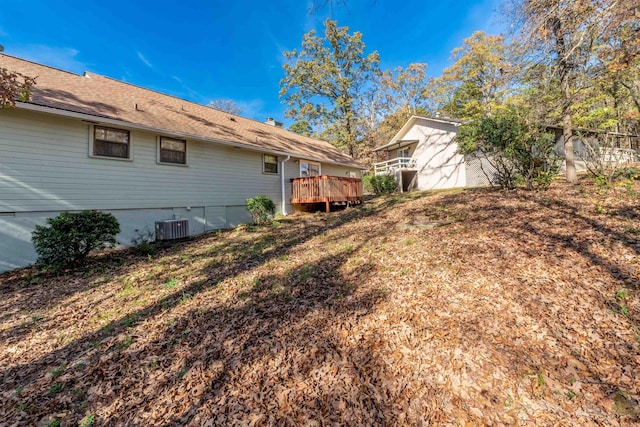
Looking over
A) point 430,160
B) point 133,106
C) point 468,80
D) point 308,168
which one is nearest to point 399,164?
point 430,160

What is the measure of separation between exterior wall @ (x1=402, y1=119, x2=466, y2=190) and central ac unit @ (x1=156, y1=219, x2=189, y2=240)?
15321mm

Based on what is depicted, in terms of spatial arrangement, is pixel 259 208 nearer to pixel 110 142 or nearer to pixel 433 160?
pixel 110 142

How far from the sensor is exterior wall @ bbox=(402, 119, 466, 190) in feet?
57.2

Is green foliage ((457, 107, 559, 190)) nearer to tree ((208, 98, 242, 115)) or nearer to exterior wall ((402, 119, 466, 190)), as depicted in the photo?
exterior wall ((402, 119, 466, 190))

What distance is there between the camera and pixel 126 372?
2.92 meters

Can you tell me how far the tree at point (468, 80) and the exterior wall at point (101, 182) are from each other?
22.7 meters

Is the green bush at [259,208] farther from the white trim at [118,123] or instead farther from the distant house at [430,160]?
the distant house at [430,160]

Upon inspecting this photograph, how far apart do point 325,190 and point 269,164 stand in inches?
117

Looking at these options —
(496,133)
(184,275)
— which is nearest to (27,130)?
(184,275)

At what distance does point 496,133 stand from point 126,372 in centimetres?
1089

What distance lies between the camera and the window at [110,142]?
7488mm

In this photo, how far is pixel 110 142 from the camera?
7746 millimetres

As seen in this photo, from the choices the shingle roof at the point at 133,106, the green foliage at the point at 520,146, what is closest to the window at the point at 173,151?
the shingle roof at the point at 133,106

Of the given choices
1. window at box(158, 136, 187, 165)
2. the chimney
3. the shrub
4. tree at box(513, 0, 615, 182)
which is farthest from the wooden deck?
tree at box(513, 0, 615, 182)
